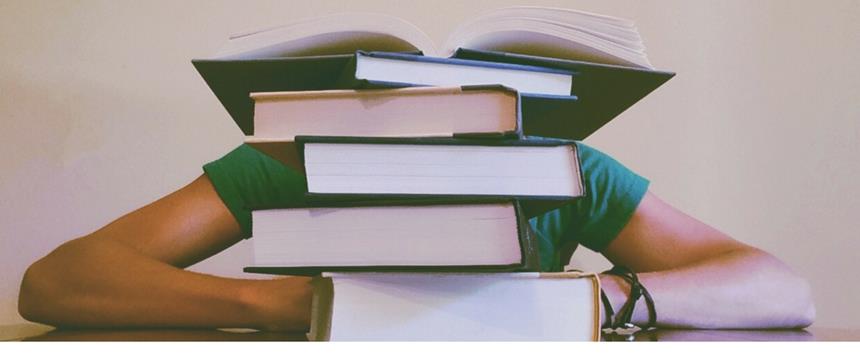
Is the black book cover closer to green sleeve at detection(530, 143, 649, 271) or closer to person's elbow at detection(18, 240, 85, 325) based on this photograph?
green sleeve at detection(530, 143, 649, 271)

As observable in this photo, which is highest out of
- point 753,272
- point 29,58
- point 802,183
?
point 29,58

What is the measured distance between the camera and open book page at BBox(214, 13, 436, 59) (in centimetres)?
57

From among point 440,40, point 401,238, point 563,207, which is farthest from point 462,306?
point 440,40

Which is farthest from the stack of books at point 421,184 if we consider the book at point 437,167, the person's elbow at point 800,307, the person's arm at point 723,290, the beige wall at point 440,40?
the beige wall at point 440,40

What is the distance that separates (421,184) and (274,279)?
330 millimetres

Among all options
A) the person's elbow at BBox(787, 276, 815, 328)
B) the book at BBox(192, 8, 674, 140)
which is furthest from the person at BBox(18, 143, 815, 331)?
the book at BBox(192, 8, 674, 140)

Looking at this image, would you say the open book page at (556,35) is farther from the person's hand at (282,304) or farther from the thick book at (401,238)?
the person's hand at (282,304)

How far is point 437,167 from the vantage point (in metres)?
0.52

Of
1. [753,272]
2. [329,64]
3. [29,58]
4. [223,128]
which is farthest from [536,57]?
[29,58]

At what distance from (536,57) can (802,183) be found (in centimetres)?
102

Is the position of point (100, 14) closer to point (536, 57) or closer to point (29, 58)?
point (29, 58)

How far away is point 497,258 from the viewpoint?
52 centimetres

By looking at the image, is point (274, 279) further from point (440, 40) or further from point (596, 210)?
point (440, 40)

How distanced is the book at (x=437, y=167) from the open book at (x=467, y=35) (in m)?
0.09
